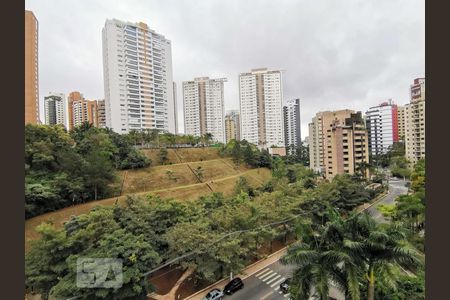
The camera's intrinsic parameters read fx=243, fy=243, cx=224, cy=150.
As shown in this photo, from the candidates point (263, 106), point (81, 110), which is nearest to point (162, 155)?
point (81, 110)

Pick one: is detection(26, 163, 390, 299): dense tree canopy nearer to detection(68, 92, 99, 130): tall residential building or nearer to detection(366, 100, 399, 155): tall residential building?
detection(68, 92, 99, 130): tall residential building

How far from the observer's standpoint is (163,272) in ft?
28.0

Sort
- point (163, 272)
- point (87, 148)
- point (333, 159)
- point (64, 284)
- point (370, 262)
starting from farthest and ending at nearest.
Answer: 1. point (333, 159)
2. point (87, 148)
3. point (163, 272)
4. point (64, 284)
5. point (370, 262)

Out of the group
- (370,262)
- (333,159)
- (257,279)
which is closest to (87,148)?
(257,279)

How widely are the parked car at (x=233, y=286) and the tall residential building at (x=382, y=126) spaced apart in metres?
38.4

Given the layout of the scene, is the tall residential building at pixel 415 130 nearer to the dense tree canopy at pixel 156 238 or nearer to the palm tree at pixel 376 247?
the dense tree canopy at pixel 156 238

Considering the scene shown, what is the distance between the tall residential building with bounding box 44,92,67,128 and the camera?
31.2m

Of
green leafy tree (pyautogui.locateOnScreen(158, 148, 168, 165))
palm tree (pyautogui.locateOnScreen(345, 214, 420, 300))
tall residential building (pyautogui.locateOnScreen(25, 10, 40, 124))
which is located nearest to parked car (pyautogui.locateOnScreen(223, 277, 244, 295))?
palm tree (pyautogui.locateOnScreen(345, 214, 420, 300))

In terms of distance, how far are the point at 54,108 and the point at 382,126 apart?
49.7 metres

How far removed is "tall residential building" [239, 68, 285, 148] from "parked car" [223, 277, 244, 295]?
31.1 m

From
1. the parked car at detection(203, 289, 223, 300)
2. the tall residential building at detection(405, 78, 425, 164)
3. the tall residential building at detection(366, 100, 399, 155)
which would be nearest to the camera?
the parked car at detection(203, 289, 223, 300)

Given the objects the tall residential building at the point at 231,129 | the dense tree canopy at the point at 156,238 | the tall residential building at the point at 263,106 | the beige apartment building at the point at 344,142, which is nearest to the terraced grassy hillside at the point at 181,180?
the dense tree canopy at the point at 156,238

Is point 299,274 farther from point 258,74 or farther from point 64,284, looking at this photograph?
point 258,74

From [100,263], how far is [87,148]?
1152 cm
